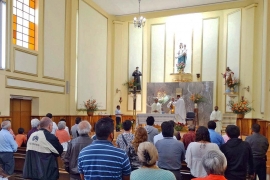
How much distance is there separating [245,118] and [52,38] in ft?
30.3

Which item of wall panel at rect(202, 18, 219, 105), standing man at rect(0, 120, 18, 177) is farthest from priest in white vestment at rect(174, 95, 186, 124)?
standing man at rect(0, 120, 18, 177)

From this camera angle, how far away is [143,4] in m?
15.7

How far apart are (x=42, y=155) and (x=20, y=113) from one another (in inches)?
297

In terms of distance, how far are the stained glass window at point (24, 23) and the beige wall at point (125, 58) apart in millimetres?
315

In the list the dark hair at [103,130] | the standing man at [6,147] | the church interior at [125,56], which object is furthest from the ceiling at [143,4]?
the dark hair at [103,130]

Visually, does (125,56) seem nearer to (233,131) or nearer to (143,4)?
(143,4)

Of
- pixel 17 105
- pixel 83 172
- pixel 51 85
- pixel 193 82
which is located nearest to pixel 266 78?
pixel 193 82

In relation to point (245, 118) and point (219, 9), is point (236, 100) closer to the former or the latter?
point (245, 118)

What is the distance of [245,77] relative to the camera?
14.2 meters

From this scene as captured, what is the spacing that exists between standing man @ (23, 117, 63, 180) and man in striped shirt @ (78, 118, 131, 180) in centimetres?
133

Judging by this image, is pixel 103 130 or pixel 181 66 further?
pixel 181 66

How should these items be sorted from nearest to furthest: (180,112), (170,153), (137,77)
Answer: (170,153) < (180,112) < (137,77)

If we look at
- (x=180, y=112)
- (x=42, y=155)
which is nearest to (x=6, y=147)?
(x=42, y=155)

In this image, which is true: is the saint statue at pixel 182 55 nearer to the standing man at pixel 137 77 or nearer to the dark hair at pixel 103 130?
the standing man at pixel 137 77
